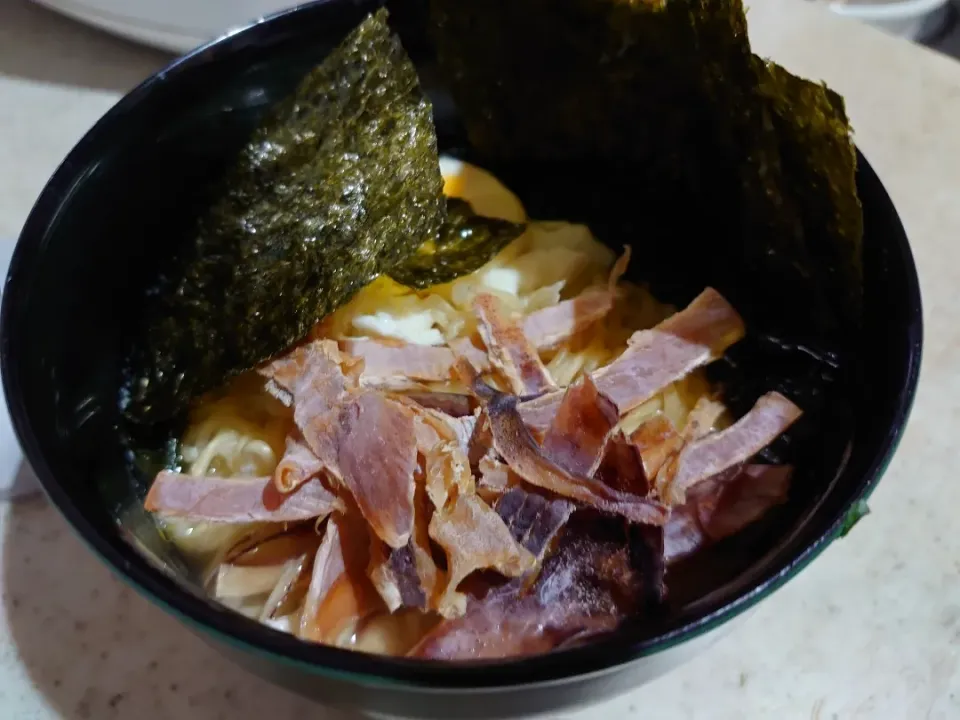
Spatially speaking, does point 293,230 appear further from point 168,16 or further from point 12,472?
point 168,16

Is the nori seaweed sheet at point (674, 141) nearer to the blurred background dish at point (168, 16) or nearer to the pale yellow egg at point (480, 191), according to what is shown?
the pale yellow egg at point (480, 191)

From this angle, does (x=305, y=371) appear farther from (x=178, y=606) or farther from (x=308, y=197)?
(x=178, y=606)

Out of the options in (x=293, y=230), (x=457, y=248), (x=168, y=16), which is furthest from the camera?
(x=168, y=16)

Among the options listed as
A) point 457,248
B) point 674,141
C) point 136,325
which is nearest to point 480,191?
point 457,248

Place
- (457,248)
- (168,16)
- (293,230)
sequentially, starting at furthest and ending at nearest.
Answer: (168,16) < (457,248) < (293,230)

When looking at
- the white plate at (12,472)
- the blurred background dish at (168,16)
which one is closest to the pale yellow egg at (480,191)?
the blurred background dish at (168,16)
